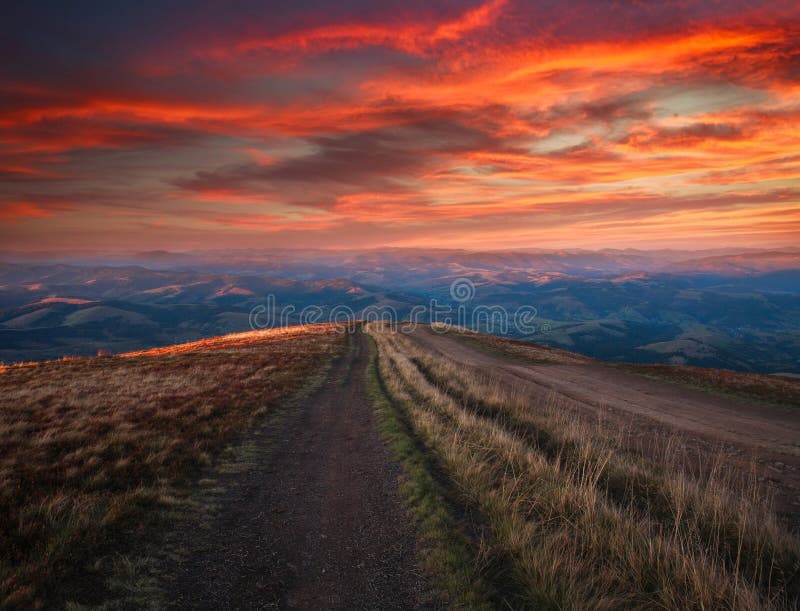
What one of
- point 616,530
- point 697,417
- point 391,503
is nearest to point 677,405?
point 697,417

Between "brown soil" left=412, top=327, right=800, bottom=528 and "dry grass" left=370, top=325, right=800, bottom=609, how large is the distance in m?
1.16

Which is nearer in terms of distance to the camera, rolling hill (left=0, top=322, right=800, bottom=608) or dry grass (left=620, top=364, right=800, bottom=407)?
rolling hill (left=0, top=322, right=800, bottom=608)

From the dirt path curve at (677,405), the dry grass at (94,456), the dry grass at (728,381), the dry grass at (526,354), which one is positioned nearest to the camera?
the dry grass at (94,456)

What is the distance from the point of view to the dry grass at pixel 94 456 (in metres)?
4.84

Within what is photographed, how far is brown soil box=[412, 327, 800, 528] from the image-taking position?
886 cm

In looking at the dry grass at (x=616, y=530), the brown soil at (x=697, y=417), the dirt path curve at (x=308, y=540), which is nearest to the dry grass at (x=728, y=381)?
the brown soil at (x=697, y=417)

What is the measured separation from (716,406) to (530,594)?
18.0m

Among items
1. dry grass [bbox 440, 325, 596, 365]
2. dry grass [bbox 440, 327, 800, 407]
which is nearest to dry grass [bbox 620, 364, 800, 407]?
dry grass [bbox 440, 327, 800, 407]

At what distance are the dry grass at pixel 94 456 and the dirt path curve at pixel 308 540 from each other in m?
1.23

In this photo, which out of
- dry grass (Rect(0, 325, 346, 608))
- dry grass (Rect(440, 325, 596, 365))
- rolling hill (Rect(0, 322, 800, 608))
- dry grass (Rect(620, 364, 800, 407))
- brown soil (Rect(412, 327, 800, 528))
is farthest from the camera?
dry grass (Rect(440, 325, 596, 365))

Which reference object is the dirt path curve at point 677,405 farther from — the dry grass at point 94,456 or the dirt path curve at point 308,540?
the dry grass at point 94,456

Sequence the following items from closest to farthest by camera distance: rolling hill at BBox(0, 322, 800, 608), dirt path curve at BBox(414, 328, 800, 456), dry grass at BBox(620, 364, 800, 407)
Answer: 1. rolling hill at BBox(0, 322, 800, 608)
2. dirt path curve at BBox(414, 328, 800, 456)
3. dry grass at BBox(620, 364, 800, 407)

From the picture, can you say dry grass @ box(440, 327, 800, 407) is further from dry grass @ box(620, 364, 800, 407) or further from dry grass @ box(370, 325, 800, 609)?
dry grass @ box(370, 325, 800, 609)

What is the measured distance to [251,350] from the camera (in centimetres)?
3256
